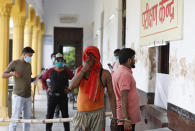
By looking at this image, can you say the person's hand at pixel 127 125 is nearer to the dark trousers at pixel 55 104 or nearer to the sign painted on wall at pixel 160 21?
the sign painted on wall at pixel 160 21

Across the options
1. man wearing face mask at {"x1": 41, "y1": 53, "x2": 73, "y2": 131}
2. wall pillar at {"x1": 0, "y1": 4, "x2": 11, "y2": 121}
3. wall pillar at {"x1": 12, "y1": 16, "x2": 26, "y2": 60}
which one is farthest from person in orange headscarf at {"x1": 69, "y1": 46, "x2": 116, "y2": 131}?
wall pillar at {"x1": 12, "y1": 16, "x2": 26, "y2": 60}

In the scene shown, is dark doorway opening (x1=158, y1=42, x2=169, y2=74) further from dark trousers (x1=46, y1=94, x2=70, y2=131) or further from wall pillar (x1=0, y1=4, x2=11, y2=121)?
wall pillar (x1=0, y1=4, x2=11, y2=121)

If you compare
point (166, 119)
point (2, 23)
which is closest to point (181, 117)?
point (166, 119)

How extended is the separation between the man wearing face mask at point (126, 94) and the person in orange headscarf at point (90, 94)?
171mm

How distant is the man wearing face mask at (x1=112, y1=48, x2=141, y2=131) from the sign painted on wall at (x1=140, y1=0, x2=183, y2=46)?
2.96ft

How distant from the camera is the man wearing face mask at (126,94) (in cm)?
314

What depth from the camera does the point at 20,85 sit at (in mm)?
4750

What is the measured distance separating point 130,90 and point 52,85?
254cm

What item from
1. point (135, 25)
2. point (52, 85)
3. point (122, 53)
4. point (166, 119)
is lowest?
point (166, 119)

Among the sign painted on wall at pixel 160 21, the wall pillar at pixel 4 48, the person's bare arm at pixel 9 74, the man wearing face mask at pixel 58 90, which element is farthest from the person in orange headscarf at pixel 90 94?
the wall pillar at pixel 4 48

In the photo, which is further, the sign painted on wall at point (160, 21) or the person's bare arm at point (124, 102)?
the sign painted on wall at point (160, 21)

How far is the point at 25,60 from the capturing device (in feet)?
15.9

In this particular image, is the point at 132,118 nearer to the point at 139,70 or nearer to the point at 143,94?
the point at 143,94

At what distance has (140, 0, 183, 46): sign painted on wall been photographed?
12.4 feet
